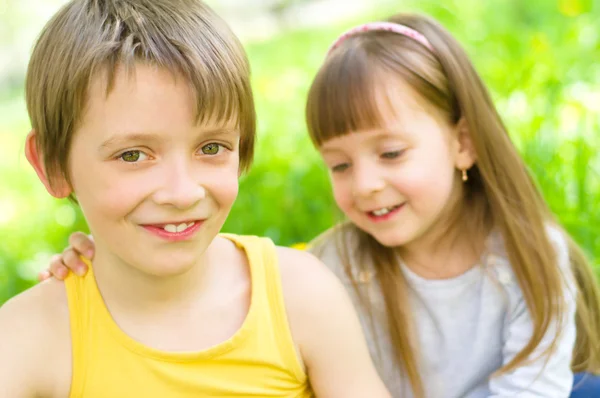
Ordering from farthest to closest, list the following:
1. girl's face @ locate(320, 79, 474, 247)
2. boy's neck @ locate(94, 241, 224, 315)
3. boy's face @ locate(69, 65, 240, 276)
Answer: girl's face @ locate(320, 79, 474, 247) < boy's neck @ locate(94, 241, 224, 315) < boy's face @ locate(69, 65, 240, 276)

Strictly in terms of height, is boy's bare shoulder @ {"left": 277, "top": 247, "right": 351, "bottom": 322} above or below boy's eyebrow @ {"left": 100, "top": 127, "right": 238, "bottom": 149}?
below

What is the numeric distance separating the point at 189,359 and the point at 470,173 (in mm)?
1018

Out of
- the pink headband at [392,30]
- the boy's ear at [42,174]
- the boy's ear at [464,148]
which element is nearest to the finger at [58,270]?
the boy's ear at [42,174]

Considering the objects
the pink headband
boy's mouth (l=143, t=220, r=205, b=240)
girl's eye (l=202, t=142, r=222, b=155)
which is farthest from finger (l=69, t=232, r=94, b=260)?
the pink headband

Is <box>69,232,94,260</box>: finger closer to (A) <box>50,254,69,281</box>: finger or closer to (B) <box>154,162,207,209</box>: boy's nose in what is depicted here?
(A) <box>50,254,69,281</box>: finger

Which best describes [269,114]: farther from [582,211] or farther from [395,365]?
[395,365]

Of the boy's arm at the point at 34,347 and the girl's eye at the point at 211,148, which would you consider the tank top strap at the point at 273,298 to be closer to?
the girl's eye at the point at 211,148

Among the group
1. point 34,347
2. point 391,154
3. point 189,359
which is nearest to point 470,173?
point 391,154

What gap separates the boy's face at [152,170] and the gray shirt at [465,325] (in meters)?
0.77

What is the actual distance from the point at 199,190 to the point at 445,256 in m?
0.94

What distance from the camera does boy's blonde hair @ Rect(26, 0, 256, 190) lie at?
151 centimetres

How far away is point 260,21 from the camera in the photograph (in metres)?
6.57

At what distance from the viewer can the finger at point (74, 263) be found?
1767 millimetres

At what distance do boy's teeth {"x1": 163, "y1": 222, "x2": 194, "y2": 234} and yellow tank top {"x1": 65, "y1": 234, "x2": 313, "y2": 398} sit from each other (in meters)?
0.25
